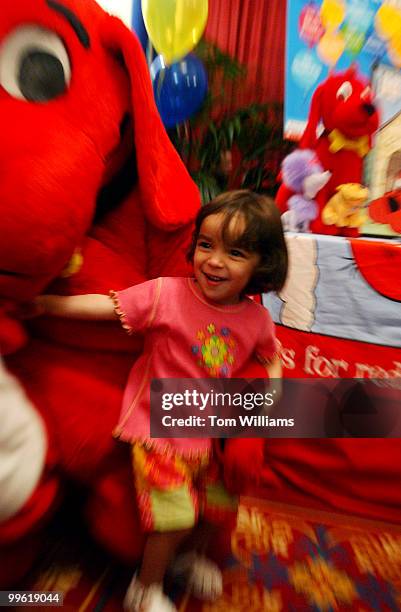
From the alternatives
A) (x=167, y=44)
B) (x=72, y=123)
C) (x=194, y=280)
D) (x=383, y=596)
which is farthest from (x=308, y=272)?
(x=167, y=44)

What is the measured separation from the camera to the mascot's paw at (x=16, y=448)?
15.9 inches

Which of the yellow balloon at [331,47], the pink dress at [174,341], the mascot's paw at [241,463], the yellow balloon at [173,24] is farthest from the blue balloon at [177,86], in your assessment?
the mascot's paw at [241,463]

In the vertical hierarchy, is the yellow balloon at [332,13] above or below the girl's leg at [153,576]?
above

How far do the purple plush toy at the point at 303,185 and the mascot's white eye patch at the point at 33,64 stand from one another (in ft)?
3.29

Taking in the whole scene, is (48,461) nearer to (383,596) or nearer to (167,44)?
(383,596)

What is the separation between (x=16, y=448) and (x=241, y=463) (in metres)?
0.28

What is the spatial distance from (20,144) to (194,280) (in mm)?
289

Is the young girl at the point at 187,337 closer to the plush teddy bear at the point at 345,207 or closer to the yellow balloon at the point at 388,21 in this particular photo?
the plush teddy bear at the point at 345,207

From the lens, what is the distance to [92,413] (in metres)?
0.52

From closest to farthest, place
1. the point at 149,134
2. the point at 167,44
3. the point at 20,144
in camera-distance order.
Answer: the point at 20,144
the point at 149,134
the point at 167,44

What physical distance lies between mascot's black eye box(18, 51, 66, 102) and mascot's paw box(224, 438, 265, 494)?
468 millimetres

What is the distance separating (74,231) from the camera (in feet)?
1.41

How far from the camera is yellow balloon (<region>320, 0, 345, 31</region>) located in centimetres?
164

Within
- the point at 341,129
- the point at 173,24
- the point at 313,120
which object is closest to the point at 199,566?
the point at 341,129
